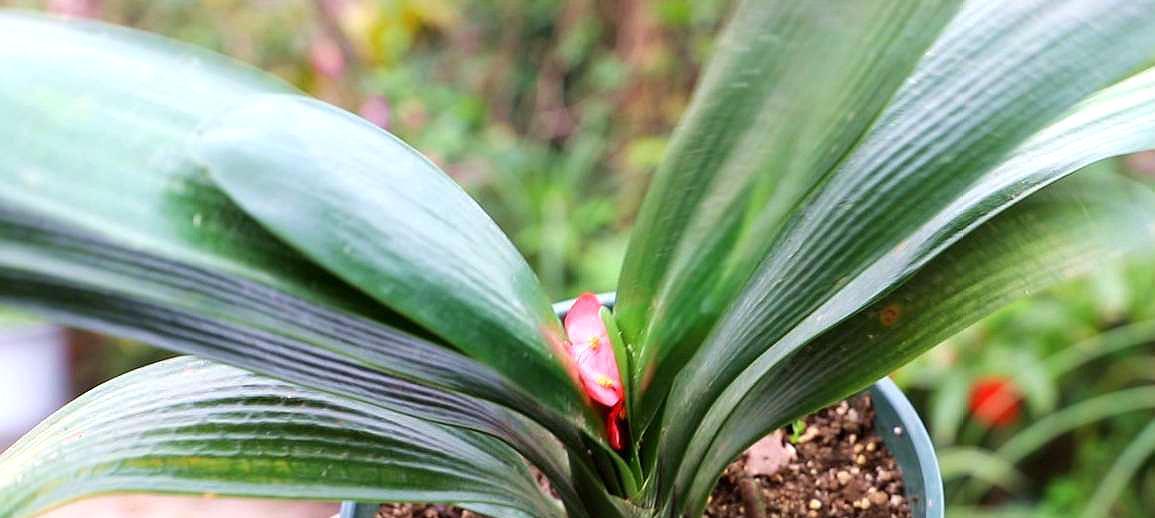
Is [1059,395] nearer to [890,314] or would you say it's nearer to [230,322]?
[890,314]

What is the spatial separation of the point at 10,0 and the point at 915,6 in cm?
233

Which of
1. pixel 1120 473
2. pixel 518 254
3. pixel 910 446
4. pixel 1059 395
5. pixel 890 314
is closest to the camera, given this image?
pixel 518 254

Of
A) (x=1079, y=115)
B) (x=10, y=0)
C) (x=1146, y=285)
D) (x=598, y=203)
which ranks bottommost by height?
(x=1079, y=115)

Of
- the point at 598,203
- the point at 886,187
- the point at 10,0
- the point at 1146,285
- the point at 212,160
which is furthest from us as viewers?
the point at 10,0

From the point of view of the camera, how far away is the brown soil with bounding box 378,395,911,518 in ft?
2.14

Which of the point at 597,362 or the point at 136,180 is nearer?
the point at 136,180

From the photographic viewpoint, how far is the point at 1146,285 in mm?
1344

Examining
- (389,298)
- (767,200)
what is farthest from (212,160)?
(767,200)

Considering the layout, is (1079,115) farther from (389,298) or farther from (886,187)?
(389,298)

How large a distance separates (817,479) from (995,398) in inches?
31.1

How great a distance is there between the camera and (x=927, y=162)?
0.42 m

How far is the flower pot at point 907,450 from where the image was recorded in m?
0.59

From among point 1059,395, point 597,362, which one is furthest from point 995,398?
point 597,362

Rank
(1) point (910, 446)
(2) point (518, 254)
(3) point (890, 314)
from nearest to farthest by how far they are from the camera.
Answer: (2) point (518, 254) → (3) point (890, 314) → (1) point (910, 446)
